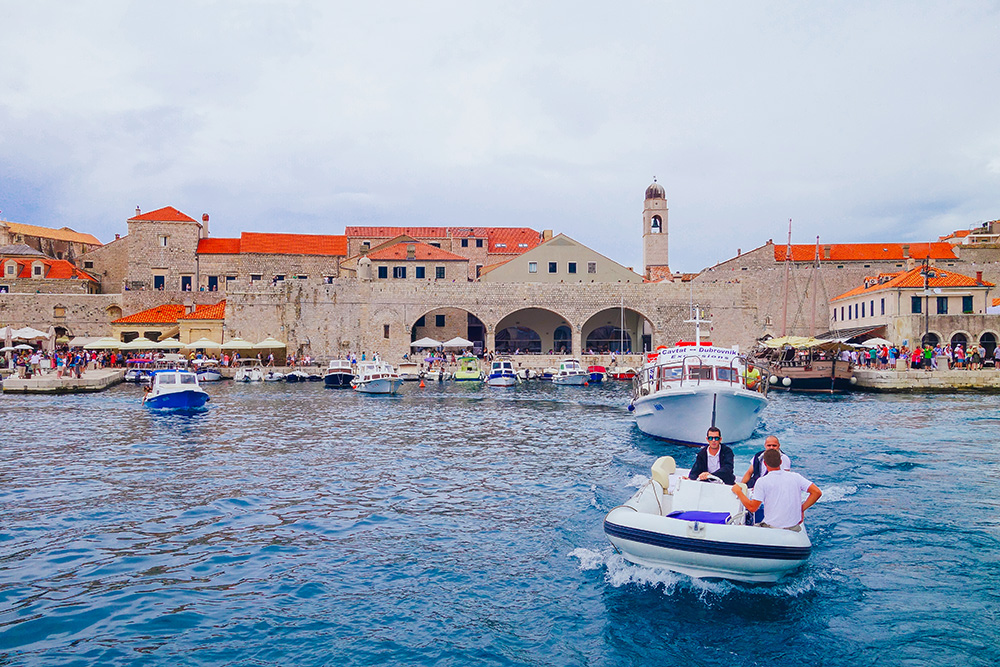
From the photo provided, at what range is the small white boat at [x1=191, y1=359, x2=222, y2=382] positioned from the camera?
37250 millimetres

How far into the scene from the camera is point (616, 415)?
2202 cm

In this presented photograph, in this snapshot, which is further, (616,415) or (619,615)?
(616,415)

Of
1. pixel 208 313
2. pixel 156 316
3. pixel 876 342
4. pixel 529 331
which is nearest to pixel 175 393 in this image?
pixel 208 313

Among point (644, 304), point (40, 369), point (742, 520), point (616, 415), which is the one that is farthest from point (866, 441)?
point (40, 369)

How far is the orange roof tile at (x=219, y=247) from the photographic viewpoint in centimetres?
4800

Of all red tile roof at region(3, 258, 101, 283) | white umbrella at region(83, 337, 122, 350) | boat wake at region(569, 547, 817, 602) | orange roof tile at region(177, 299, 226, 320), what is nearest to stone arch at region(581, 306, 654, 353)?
orange roof tile at region(177, 299, 226, 320)

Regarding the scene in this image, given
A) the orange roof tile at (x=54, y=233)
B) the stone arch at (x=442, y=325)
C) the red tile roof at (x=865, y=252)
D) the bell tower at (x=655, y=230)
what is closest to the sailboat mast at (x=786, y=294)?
the red tile roof at (x=865, y=252)

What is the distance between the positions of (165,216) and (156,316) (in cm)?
784

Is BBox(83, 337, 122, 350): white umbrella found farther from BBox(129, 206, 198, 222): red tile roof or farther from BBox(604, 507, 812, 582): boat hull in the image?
BBox(604, 507, 812, 582): boat hull

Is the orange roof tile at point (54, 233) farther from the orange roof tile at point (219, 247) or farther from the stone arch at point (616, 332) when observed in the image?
the stone arch at point (616, 332)

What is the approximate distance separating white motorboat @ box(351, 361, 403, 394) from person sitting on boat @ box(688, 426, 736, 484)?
890 inches

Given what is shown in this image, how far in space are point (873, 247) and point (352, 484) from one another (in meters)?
50.2

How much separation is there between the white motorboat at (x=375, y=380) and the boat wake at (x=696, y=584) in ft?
78.0

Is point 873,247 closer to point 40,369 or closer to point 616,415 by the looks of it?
point 616,415
